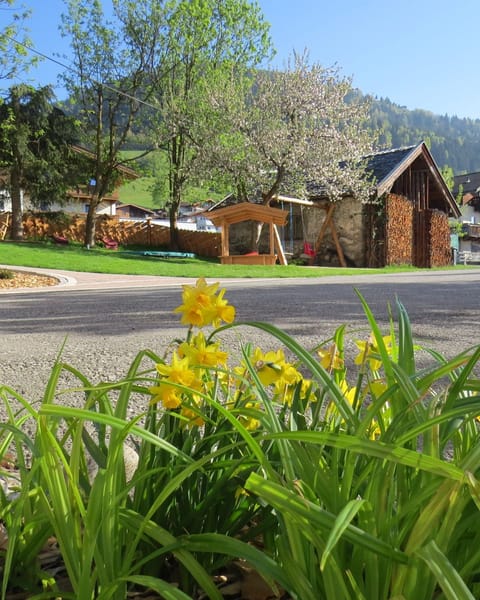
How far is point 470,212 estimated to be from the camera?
58.3m

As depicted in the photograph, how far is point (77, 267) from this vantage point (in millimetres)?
17422

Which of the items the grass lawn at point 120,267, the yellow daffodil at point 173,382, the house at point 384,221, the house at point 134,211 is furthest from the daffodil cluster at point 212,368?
the house at point 134,211

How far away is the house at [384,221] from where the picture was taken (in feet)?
80.5

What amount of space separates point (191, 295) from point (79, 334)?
381cm

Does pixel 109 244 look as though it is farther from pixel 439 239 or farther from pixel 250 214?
pixel 439 239

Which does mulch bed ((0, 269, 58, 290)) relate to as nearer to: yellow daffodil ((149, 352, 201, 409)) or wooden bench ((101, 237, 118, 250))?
yellow daffodil ((149, 352, 201, 409))

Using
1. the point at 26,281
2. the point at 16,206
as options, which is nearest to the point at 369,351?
the point at 26,281

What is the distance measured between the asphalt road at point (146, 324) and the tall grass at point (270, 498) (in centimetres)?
92

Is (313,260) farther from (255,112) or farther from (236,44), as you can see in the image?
(236,44)

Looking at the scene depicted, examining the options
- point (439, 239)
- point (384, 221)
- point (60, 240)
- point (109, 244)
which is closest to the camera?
point (384, 221)

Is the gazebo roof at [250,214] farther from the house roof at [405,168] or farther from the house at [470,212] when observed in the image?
the house at [470,212]

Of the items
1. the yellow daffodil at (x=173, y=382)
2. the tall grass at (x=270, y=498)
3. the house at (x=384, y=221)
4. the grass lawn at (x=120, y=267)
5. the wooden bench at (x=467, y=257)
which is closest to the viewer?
the tall grass at (x=270, y=498)

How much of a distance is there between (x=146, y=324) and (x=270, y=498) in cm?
469

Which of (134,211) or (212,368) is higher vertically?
(134,211)
